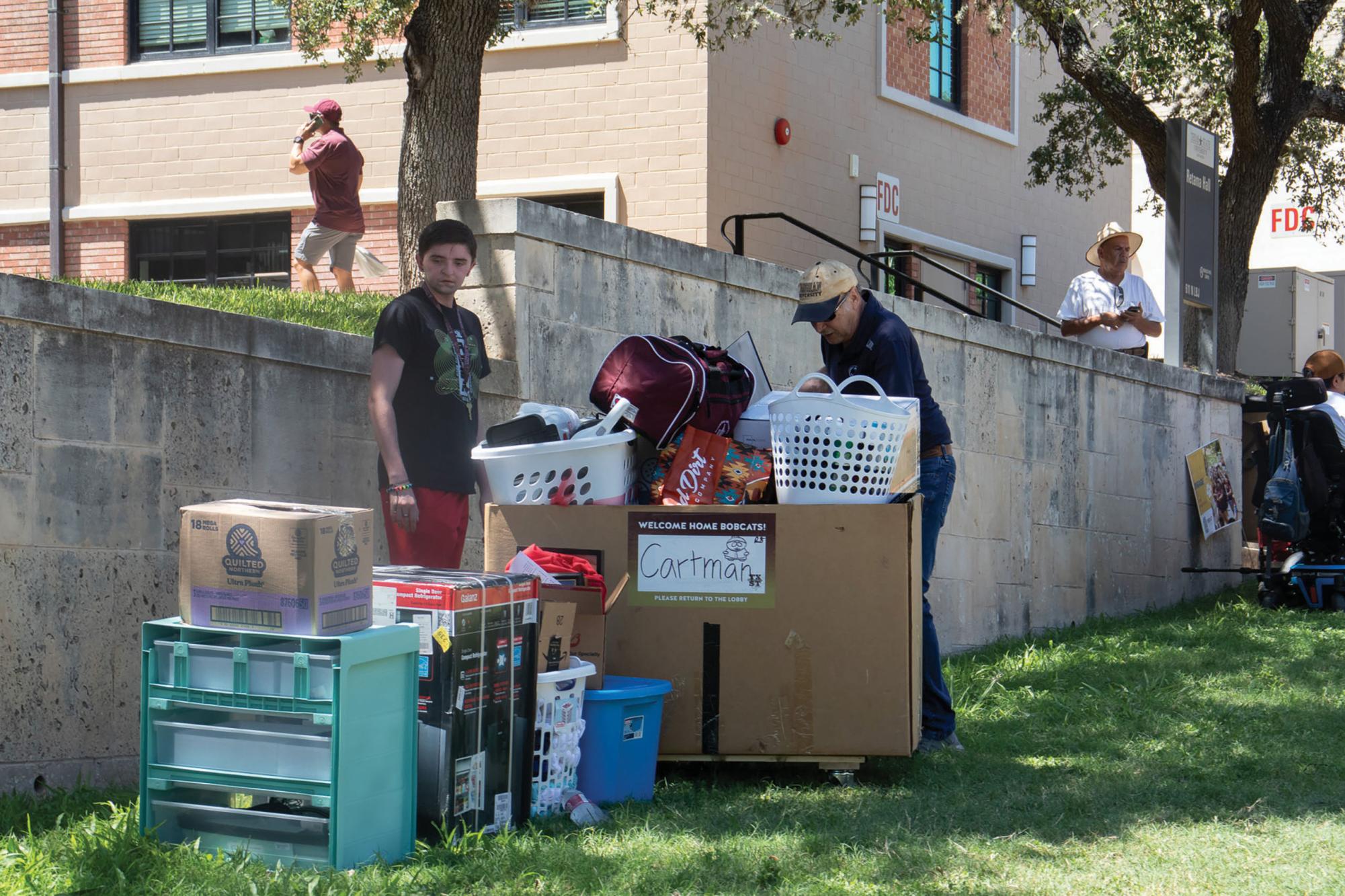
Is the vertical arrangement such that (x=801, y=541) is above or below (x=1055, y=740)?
above

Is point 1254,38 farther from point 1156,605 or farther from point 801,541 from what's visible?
point 801,541

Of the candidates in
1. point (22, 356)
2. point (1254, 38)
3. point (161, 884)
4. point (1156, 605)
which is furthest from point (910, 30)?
point (161, 884)

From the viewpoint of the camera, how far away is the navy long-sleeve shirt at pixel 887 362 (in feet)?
20.3

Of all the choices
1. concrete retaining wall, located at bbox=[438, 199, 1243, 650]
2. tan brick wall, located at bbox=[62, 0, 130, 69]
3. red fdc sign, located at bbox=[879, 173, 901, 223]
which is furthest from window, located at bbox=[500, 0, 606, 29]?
concrete retaining wall, located at bbox=[438, 199, 1243, 650]

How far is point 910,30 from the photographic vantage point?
14234 mm

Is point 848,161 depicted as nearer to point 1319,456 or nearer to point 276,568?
point 1319,456

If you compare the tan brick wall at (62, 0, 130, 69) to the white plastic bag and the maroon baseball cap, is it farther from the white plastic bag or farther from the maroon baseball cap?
the maroon baseball cap

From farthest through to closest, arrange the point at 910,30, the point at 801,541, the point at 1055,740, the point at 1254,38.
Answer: the point at 1254,38 → the point at 910,30 → the point at 1055,740 → the point at 801,541

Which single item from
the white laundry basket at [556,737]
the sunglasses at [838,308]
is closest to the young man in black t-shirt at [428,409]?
the white laundry basket at [556,737]

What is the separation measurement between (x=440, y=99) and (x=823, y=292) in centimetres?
469

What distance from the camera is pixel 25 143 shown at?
18.4 metres

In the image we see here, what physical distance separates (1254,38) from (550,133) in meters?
7.13

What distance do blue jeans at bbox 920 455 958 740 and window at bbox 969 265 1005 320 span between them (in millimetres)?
15120

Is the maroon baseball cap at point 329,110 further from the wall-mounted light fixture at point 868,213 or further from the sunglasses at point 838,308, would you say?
the sunglasses at point 838,308
